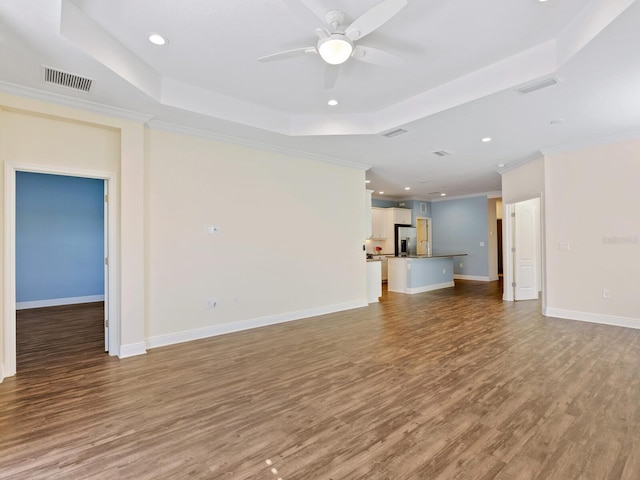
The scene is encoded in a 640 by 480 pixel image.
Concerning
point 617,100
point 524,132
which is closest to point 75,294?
point 524,132

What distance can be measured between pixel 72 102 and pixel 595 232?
7134 millimetres

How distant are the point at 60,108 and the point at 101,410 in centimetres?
302

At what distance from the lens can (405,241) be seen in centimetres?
1049

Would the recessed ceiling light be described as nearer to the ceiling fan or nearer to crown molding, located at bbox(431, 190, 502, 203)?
the ceiling fan

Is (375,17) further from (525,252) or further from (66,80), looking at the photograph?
(525,252)

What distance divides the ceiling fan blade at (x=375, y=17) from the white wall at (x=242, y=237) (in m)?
2.84

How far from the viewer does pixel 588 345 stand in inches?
156

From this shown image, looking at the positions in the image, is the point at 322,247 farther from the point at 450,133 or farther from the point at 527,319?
the point at 527,319

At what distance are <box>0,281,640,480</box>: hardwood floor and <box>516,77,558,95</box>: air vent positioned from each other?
2.80 m

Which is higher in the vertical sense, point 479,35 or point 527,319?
point 479,35

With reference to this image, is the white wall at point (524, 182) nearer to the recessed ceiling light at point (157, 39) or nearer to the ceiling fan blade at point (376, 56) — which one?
the ceiling fan blade at point (376, 56)

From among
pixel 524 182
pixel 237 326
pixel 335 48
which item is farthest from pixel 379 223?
pixel 335 48

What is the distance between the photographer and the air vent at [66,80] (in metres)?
2.93

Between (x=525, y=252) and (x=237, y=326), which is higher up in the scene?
(x=525, y=252)
